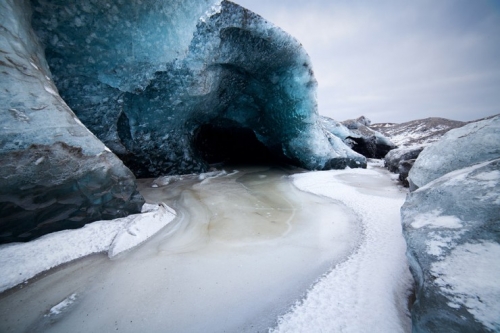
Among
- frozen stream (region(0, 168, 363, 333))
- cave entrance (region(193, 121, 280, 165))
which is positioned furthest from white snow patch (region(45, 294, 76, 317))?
cave entrance (region(193, 121, 280, 165))

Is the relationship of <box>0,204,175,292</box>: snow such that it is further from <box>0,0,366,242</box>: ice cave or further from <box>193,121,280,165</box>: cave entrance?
<box>193,121,280,165</box>: cave entrance

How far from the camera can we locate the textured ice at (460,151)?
1357 millimetres

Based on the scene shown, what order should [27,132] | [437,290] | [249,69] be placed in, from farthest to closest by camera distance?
1. [249,69]
2. [27,132]
3. [437,290]

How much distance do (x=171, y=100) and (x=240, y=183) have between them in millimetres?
1630

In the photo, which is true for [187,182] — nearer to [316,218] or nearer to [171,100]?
[171,100]

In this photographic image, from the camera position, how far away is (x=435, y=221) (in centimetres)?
96

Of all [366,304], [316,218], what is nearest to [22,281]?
[366,304]

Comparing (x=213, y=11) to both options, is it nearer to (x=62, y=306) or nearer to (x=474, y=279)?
(x=62, y=306)

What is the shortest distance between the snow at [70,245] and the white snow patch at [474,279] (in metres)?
1.55

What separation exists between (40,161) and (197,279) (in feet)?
3.99

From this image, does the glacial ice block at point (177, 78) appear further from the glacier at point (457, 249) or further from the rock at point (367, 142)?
the glacier at point (457, 249)

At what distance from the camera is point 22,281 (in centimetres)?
104

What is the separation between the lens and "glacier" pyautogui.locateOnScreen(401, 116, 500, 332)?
2.01 ft

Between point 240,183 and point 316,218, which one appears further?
point 240,183
